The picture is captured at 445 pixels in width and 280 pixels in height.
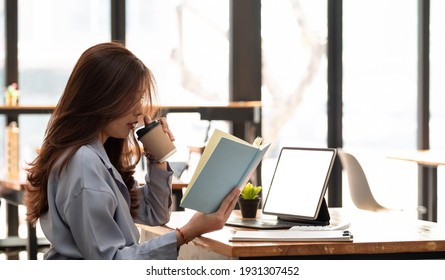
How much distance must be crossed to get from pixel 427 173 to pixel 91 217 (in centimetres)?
607

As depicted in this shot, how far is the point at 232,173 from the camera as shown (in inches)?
91.1

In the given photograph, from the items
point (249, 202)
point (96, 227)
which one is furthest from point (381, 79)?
point (96, 227)

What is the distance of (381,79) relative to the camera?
790 cm

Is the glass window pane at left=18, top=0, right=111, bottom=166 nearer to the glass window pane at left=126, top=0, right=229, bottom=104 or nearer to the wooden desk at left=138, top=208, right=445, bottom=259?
the glass window pane at left=126, top=0, right=229, bottom=104

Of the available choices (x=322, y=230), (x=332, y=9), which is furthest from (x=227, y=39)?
(x=322, y=230)

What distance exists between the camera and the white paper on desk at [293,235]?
247 cm

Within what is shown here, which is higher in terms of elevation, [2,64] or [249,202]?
[2,64]

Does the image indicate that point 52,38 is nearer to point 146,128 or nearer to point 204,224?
point 146,128
